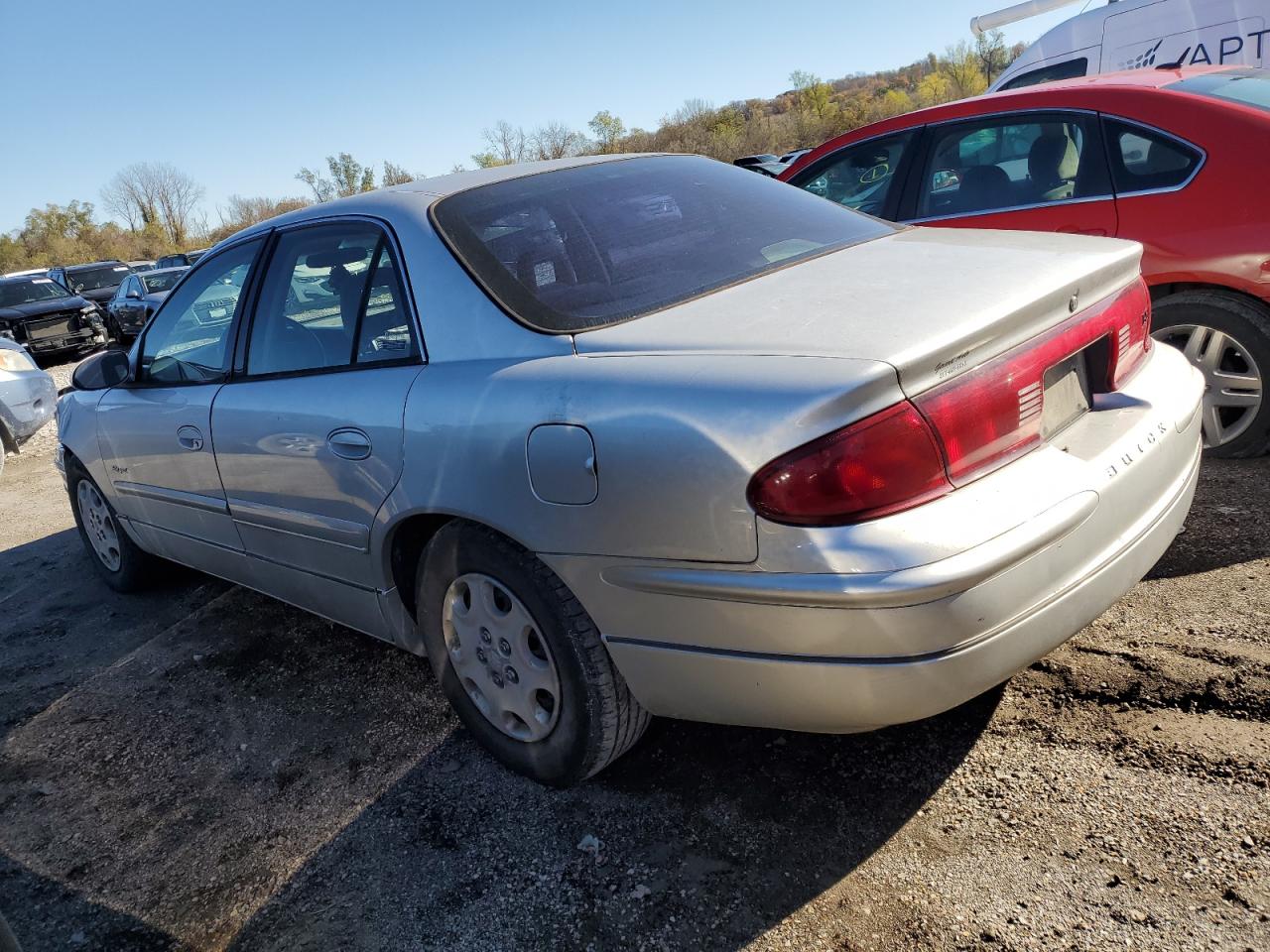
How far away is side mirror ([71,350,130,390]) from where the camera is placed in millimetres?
3814

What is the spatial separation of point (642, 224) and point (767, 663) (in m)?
1.37

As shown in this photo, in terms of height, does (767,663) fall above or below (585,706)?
above

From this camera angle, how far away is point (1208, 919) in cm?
179

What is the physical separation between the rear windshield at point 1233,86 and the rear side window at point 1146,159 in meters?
0.26

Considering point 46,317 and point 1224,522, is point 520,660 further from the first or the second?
point 46,317

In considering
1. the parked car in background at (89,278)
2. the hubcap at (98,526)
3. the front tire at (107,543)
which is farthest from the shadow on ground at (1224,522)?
the parked car in background at (89,278)

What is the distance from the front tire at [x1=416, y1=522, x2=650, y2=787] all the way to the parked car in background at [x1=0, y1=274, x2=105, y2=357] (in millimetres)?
17093

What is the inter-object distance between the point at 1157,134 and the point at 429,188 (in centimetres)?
310

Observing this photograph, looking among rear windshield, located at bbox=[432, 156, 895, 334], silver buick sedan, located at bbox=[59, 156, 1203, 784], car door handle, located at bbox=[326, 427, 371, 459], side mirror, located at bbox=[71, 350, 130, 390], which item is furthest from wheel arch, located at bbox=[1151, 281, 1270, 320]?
side mirror, located at bbox=[71, 350, 130, 390]

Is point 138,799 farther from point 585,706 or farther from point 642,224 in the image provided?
point 642,224

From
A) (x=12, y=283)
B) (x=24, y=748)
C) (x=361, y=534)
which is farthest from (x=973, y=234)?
(x=12, y=283)

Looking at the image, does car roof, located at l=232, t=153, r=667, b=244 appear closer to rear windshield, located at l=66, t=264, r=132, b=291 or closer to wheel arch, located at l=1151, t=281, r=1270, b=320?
wheel arch, located at l=1151, t=281, r=1270, b=320

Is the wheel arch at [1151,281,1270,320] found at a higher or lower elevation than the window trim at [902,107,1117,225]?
lower

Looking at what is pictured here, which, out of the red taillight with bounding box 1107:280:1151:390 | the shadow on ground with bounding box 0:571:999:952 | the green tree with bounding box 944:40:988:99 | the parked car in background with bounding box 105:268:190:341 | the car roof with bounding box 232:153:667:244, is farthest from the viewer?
the green tree with bounding box 944:40:988:99
